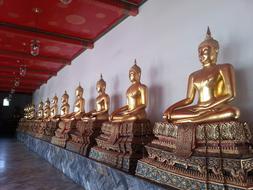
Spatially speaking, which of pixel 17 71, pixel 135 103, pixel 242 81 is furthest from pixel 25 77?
pixel 242 81

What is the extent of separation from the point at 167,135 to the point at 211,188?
0.56 meters

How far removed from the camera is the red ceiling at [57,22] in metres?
3.36

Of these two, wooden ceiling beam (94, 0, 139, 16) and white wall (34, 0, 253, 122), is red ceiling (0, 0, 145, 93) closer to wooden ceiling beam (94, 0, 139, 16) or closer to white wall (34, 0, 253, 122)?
wooden ceiling beam (94, 0, 139, 16)

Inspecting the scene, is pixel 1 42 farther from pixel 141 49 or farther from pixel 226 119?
pixel 226 119

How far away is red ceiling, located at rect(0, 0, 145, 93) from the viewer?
3.36m

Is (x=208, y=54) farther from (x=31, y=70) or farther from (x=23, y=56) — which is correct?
(x=31, y=70)

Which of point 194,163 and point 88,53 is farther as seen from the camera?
point 88,53

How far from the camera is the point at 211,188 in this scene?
145 cm

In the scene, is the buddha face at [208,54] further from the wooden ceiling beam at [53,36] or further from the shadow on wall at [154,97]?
the wooden ceiling beam at [53,36]

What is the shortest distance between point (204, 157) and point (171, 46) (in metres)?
1.49

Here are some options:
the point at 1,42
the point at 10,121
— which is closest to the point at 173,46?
the point at 1,42

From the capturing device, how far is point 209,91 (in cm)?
188

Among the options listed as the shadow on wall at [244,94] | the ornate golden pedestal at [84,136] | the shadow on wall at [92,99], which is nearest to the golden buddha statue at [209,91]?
the shadow on wall at [244,94]

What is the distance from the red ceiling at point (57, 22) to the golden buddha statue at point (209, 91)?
172cm
